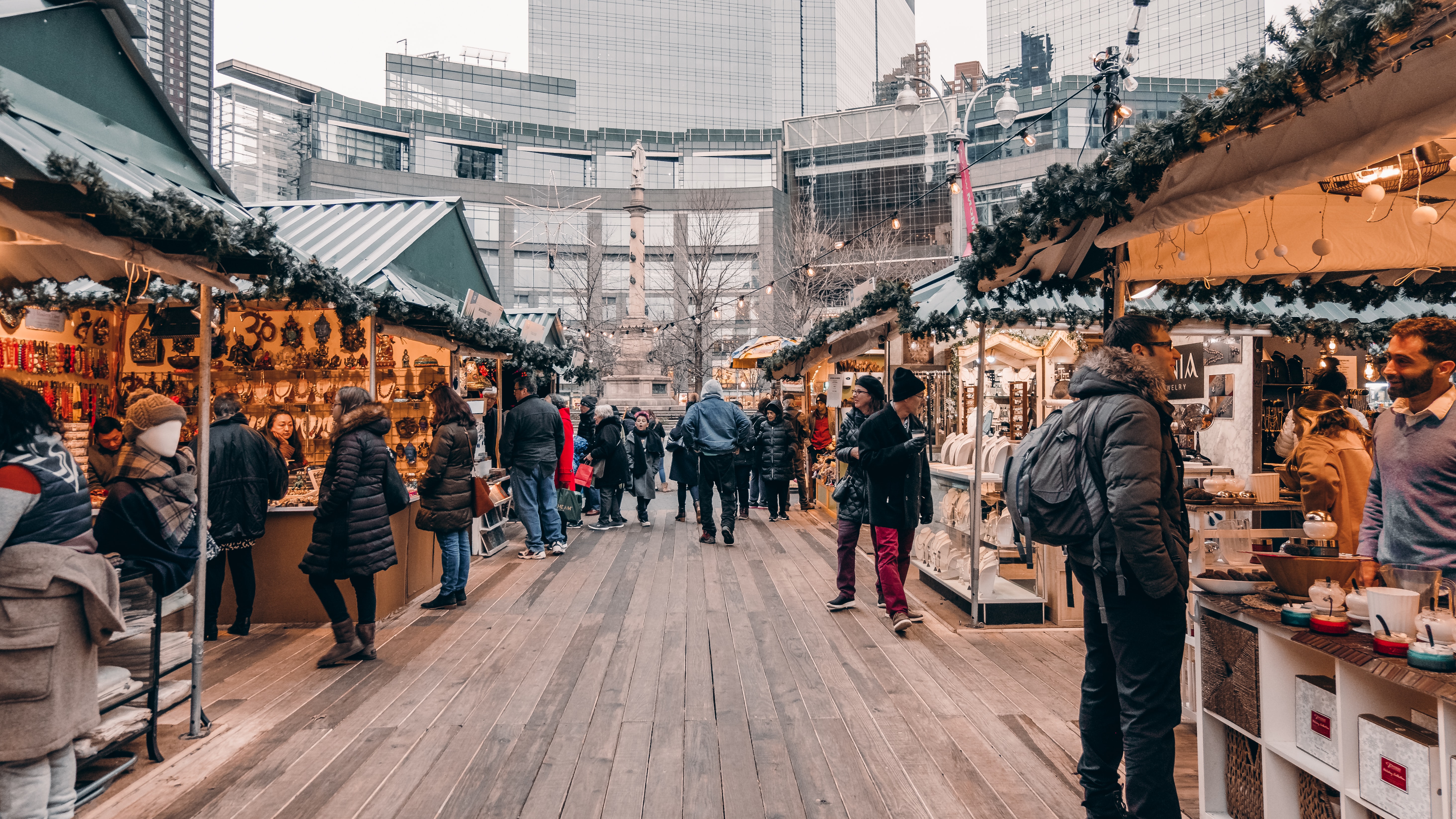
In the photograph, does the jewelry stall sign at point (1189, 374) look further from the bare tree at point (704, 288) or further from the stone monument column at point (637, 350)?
the stone monument column at point (637, 350)

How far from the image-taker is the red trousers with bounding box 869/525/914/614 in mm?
5762

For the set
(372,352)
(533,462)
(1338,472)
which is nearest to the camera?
(1338,472)

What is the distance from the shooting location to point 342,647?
5.11m

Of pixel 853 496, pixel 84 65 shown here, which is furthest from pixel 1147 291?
pixel 84 65

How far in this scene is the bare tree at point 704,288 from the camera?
25.7m

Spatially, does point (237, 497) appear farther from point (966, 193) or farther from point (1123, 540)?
point (966, 193)

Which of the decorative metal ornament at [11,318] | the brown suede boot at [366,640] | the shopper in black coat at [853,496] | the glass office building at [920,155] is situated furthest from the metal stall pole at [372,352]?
the glass office building at [920,155]

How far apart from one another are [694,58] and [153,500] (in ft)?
261

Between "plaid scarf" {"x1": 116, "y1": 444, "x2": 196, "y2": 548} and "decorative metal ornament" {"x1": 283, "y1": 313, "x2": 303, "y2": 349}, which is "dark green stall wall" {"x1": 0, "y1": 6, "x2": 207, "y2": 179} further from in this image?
"plaid scarf" {"x1": 116, "y1": 444, "x2": 196, "y2": 548}

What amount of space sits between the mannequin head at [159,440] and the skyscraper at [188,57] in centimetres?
6030

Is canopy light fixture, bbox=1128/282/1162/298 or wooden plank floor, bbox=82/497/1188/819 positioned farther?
canopy light fixture, bbox=1128/282/1162/298

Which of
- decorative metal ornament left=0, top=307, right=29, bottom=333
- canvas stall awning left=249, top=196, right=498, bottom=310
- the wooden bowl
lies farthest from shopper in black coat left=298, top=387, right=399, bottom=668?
the wooden bowl

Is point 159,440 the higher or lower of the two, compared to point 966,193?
lower

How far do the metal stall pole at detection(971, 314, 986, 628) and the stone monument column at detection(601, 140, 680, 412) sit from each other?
67.5ft
